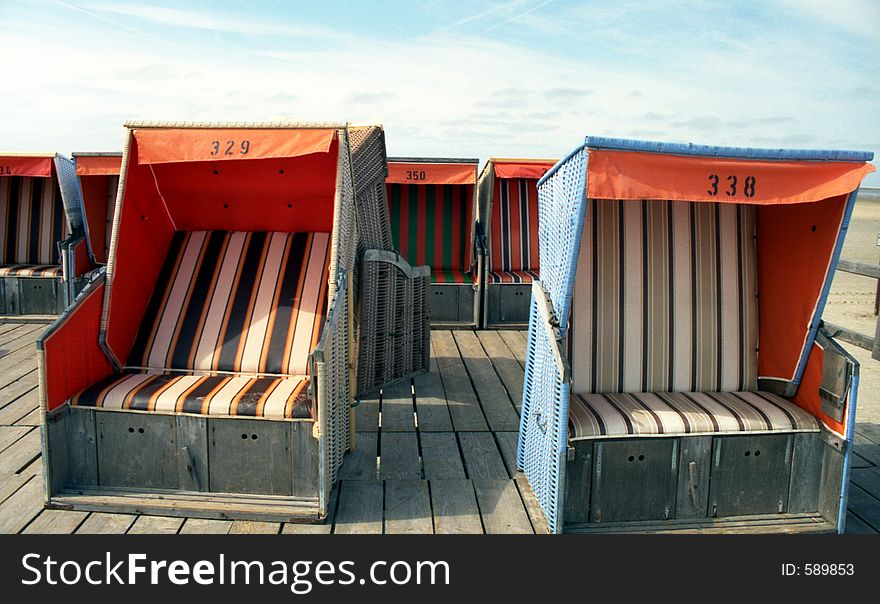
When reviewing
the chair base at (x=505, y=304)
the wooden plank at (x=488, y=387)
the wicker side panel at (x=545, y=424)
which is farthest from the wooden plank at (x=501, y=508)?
the chair base at (x=505, y=304)

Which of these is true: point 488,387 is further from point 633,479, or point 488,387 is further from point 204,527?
point 204,527

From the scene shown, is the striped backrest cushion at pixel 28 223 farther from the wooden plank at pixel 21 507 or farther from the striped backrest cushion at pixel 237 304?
the wooden plank at pixel 21 507

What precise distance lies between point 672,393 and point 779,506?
Answer: 74cm

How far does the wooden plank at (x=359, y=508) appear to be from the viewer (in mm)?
3203

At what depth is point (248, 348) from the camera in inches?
153

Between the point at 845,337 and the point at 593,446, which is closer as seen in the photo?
the point at 593,446

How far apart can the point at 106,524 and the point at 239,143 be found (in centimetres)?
194

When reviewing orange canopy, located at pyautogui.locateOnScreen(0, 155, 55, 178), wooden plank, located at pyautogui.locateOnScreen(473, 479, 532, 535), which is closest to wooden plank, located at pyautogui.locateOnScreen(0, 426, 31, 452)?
wooden plank, located at pyautogui.locateOnScreen(473, 479, 532, 535)

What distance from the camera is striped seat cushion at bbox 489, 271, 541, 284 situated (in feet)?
25.5

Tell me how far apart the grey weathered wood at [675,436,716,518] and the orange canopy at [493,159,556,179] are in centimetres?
499

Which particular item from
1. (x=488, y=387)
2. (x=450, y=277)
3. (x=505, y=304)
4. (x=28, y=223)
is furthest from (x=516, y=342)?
(x=28, y=223)
